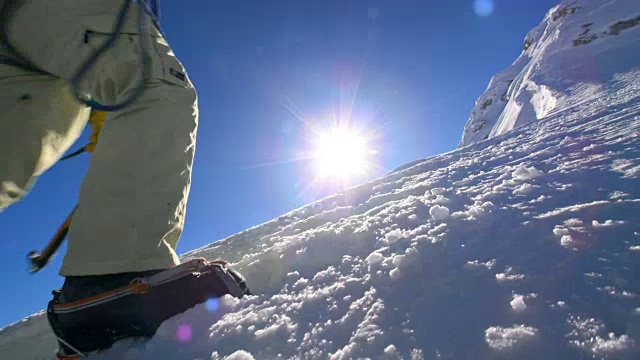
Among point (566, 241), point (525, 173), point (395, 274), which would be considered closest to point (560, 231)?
point (566, 241)

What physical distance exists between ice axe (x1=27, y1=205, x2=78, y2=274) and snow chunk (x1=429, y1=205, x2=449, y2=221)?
165 centimetres

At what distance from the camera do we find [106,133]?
1414 mm

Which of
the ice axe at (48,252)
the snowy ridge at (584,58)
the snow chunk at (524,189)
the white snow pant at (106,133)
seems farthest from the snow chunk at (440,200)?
Answer: the snowy ridge at (584,58)

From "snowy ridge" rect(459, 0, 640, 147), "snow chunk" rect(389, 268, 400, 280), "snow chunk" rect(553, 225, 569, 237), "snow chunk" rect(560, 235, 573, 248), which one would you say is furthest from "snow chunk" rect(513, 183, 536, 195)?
"snowy ridge" rect(459, 0, 640, 147)

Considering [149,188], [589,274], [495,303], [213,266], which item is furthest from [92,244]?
[589,274]

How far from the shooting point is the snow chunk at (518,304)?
93cm

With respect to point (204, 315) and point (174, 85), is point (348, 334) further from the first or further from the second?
point (174, 85)

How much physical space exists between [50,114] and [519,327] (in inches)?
68.9

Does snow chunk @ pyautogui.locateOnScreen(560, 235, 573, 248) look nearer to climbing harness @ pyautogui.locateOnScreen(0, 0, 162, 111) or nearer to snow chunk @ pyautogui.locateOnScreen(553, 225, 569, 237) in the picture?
snow chunk @ pyautogui.locateOnScreen(553, 225, 569, 237)

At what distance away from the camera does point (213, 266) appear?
140cm

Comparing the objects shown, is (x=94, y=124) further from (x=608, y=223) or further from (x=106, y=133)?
(x=608, y=223)

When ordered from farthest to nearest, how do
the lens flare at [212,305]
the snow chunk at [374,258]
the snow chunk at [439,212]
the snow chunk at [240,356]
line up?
the snow chunk at [439,212], the snow chunk at [374,258], the lens flare at [212,305], the snow chunk at [240,356]

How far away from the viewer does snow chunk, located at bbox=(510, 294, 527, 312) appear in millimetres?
934

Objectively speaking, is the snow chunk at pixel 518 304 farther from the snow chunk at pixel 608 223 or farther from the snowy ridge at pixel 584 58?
the snowy ridge at pixel 584 58
